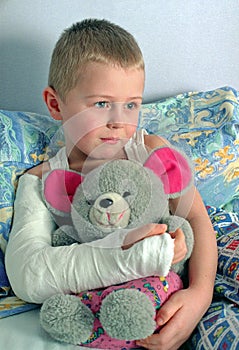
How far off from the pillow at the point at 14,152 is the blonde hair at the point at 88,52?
131mm

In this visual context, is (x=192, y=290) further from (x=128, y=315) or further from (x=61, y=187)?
(x=61, y=187)

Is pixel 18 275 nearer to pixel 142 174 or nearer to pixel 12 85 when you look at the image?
pixel 142 174

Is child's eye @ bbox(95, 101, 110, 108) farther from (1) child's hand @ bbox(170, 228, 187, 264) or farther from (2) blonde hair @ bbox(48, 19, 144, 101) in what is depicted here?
(1) child's hand @ bbox(170, 228, 187, 264)

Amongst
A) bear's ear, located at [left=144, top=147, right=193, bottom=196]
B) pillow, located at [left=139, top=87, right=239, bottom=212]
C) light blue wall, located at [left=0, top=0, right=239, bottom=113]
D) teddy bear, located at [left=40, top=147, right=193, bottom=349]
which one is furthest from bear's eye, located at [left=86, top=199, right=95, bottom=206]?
light blue wall, located at [left=0, top=0, right=239, bottom=113]

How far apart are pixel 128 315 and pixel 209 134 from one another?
59 cm

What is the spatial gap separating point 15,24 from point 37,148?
331mm

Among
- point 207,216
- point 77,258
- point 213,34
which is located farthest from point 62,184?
point 213,34

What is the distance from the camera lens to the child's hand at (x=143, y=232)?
0.82 metres

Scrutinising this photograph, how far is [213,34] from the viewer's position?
1.44 m

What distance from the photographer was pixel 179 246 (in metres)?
0.86

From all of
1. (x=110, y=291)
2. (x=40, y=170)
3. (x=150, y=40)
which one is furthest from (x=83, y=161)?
(x=150, y=40)

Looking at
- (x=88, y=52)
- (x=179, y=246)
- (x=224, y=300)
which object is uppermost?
(x=88, y=52)

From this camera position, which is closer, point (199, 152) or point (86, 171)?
point (86, 171)

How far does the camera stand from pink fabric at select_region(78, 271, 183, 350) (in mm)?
819
